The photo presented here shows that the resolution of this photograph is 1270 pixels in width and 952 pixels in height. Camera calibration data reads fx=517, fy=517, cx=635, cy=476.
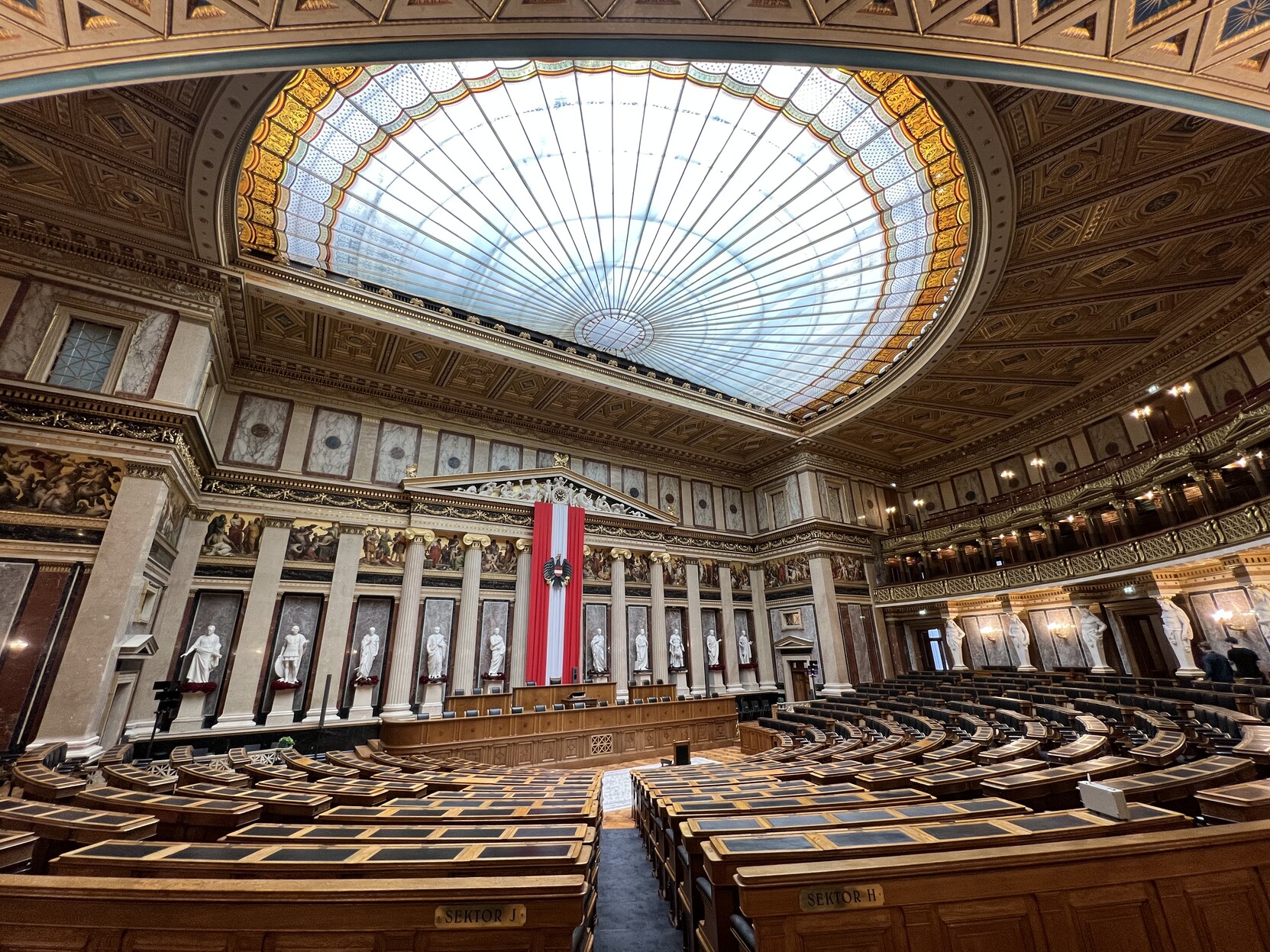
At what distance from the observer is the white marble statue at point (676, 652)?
856 inches

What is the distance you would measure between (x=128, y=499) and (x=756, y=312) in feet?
55.7

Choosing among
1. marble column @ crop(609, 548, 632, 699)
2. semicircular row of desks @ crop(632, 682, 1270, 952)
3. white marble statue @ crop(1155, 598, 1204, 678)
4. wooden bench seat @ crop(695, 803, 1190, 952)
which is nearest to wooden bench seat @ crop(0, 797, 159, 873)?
semicircular row of desks @ crop(632, 682, 1270, 952)

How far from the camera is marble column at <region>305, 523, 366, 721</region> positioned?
584 inches

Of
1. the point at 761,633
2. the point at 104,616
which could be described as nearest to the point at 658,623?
the point at 761,633

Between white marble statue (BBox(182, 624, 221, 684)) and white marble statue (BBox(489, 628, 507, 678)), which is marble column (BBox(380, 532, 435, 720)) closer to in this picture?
white marble statue (BBox(489, 628, 507, 678))

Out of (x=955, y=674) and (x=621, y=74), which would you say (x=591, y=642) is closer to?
(x=955, y=674)

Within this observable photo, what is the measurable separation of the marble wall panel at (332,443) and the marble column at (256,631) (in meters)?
2.05

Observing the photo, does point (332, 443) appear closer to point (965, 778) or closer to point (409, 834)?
point (409, 834)

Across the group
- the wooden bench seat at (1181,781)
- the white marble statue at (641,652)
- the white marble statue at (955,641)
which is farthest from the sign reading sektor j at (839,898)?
the white marble statue at (955,641)

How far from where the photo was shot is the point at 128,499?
1092cm

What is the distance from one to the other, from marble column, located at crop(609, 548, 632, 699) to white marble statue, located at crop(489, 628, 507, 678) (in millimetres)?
4375

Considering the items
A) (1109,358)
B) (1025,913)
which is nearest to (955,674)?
(1109,358)

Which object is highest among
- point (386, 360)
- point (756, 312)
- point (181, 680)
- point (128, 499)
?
point (756, 312)

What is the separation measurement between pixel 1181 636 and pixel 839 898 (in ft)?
65.9
